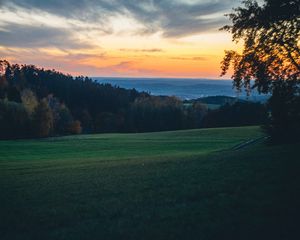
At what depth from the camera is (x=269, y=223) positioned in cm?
928

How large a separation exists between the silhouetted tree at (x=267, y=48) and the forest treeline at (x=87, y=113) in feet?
212

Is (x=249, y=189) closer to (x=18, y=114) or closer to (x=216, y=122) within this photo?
(x=18, y=114)

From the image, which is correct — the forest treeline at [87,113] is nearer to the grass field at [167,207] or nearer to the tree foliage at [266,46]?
the tree foliage at [266,46]

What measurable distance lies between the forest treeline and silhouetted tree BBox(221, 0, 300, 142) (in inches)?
2540

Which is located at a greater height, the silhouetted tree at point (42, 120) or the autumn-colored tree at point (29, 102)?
the autumn-colored tree at point (29, 102)

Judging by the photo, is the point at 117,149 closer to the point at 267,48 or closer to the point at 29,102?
the point at 267,48

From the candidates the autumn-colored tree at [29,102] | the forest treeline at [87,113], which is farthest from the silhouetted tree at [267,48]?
the autumn-colored tree at [29,102]

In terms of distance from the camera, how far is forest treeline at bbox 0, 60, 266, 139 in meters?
97.0

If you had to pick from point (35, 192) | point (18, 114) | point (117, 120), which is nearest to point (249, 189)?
point (35, 192)

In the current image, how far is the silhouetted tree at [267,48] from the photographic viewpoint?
25.3 metres

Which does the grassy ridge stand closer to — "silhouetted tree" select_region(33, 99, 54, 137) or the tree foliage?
the tree foliage

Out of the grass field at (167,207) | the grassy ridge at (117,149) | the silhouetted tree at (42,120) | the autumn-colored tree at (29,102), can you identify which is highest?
the autumn-colored tree at (29,102)

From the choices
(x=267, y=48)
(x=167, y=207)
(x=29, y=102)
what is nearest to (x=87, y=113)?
(x=29, y=102)

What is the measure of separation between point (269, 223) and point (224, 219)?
4.00 feet
